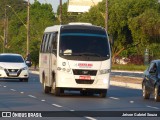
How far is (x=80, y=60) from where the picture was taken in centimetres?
3272

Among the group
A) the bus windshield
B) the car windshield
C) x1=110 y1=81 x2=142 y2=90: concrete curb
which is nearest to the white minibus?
the bus windshield

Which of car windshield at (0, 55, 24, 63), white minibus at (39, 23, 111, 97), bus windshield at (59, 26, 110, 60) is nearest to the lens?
white minibus at (39, 23, 111, 97)

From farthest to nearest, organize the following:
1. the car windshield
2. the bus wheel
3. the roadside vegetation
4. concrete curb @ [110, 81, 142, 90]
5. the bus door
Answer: the roadside vegetation → the car windshield → concrete curb @ [110, 81, 142, 90] → the bus door → the bus wheel

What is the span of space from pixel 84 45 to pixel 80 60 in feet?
2.84

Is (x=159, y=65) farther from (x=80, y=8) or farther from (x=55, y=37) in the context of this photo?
(x=80, y=8)

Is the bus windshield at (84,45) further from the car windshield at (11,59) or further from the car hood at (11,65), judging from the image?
the car windshield at (11,59)

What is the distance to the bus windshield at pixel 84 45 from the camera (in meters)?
33.0

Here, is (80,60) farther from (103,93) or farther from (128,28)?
(128,28)

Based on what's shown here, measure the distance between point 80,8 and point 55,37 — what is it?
10629 cm

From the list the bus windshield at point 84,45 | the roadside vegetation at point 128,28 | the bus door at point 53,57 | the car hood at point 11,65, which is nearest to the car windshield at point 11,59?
the car hood at point 11,65

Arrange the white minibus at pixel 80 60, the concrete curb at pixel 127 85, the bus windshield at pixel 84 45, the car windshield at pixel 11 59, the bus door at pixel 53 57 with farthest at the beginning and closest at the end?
the car windshield at pixel 11 59, the concrete curb at pixel 127 85, the bus door at pixel 53 57, the bus windshield at pixel 84 45, the white minibus at pixel 80 60

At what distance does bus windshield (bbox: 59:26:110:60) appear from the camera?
33000 millimetres

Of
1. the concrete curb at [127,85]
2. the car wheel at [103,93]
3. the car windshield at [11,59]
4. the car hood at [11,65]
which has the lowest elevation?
the concrete curb at [127,85]

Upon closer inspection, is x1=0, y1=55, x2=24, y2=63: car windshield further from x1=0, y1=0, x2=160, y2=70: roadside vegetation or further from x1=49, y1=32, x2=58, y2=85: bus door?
x1=0, y1=0, x2=160, y2=70: roadside vegetation
